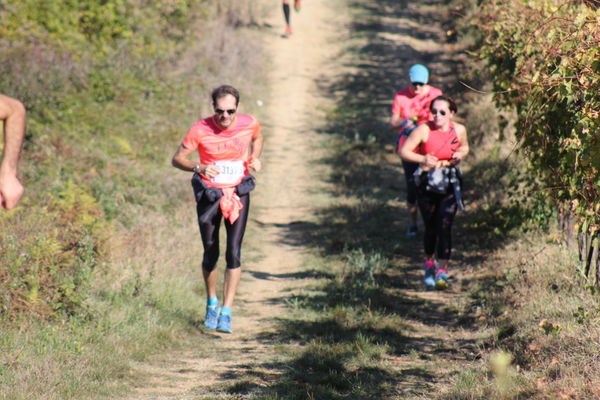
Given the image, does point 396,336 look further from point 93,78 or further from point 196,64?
point 196,64

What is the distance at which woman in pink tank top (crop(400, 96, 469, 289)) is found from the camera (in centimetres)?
825

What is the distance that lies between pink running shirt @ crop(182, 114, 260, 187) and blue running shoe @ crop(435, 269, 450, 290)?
271 cm

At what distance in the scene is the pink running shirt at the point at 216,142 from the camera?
23.4ft

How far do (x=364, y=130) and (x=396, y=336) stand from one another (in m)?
9.52

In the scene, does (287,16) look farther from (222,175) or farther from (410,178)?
(222,175)

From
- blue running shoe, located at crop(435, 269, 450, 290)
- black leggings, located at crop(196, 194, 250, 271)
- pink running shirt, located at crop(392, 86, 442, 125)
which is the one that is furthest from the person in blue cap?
black leggings, located at crop(196, 194, 250, 271)

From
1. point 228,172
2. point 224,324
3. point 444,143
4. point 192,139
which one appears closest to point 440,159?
point 444,143

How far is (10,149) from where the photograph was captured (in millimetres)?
3525

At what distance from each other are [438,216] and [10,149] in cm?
577

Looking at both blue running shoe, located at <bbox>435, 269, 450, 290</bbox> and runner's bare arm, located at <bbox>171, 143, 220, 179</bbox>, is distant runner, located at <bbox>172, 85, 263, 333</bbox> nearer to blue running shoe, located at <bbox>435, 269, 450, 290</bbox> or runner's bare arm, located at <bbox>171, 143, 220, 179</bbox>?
runner's bare arm, located at <bbox>171, 143, 220, 179</bbox>

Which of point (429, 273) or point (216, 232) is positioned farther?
point (429, 273)

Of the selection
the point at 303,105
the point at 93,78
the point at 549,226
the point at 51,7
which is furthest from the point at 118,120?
the point at 549,226

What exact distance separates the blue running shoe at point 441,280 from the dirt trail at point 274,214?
179cm

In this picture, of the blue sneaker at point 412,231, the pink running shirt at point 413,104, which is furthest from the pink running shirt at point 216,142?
the blue sneaker at point 412,231
